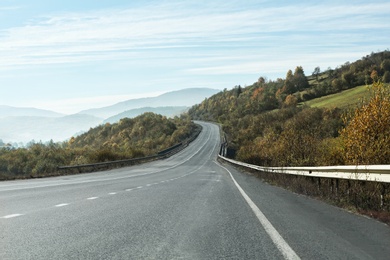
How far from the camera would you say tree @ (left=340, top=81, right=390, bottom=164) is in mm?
14466

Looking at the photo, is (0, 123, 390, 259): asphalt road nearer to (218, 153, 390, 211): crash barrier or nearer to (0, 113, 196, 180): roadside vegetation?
(218, 153, 390, 211): crash barrier

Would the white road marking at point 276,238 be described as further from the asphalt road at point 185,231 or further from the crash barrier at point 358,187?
the crash barrier at point 358,187

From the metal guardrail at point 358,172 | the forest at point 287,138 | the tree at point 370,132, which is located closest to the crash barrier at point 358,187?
the metal guardrail at point 358,172

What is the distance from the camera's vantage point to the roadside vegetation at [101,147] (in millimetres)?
47562

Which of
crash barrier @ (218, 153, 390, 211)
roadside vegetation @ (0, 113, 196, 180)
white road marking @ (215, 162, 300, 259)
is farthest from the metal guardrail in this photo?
roadside vegetation @ (0, 113, 196, 180)

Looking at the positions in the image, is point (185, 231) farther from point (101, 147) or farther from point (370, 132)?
point (101, 147)

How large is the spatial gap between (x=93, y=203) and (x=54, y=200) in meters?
1.41

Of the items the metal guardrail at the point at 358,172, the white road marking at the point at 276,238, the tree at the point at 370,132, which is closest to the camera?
the white road marking at the point at 276,238

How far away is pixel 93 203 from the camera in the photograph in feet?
36.7

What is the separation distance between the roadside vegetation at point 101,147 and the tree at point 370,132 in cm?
2007

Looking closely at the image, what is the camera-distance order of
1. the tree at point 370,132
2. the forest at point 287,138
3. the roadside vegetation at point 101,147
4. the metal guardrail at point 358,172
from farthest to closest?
the roadside vegetation at point 101,147, the forest at point 287,138, the tree at point 370,132, the metal guardrail at point 358,172

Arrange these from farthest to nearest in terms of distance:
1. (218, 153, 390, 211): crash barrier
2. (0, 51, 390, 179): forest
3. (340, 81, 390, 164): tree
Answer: (0, 51, 390, 179): forest → (340, 81, 390, 164): tree → (218, 153, 390, 211): crash barrier

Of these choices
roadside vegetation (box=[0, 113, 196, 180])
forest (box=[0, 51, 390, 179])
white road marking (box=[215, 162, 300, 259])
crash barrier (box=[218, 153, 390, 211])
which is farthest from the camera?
roadside vegetation (box=[0, 113, 196, 180])

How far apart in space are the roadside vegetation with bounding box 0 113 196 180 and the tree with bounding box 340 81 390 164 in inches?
790
